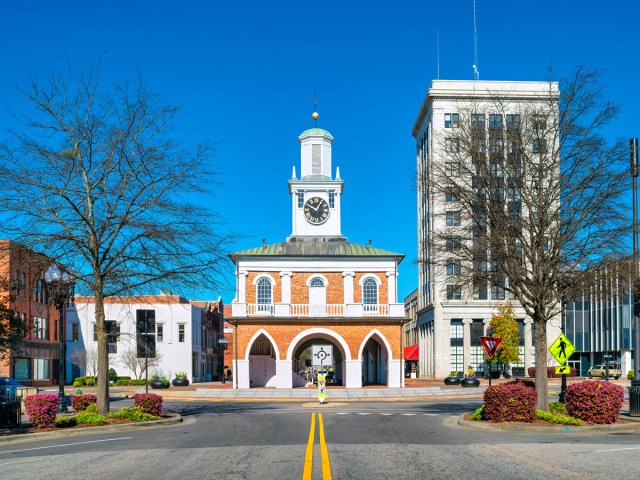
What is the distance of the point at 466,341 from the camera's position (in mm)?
83938

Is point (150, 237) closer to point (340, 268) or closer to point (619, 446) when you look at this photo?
point (619, 446)

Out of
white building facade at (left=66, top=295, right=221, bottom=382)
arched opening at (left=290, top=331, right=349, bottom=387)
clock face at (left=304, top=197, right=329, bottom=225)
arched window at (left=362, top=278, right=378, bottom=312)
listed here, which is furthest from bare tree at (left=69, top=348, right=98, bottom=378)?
arched window at (left=362, top=278, right=378, bottom=312)

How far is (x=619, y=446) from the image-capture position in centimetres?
1734

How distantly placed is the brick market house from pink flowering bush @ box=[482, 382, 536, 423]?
26766 mm

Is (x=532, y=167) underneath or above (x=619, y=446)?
above

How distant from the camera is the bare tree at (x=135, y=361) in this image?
226ft

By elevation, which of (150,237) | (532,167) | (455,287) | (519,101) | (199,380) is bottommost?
(199,380)

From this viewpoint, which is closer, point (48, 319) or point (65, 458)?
point (65, 458)

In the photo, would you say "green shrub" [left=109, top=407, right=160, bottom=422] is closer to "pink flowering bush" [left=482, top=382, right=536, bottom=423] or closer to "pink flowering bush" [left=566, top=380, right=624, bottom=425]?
"pink flowering bush" [left=482, top=382, right=536, bottom=423]

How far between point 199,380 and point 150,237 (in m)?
58.9

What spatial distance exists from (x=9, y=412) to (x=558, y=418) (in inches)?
589

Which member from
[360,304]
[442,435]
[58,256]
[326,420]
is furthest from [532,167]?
[360,304]

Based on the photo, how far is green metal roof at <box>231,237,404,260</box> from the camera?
54.4 meters

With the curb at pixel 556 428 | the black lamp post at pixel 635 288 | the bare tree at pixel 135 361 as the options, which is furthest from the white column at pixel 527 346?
the curb at pixel 556 428
